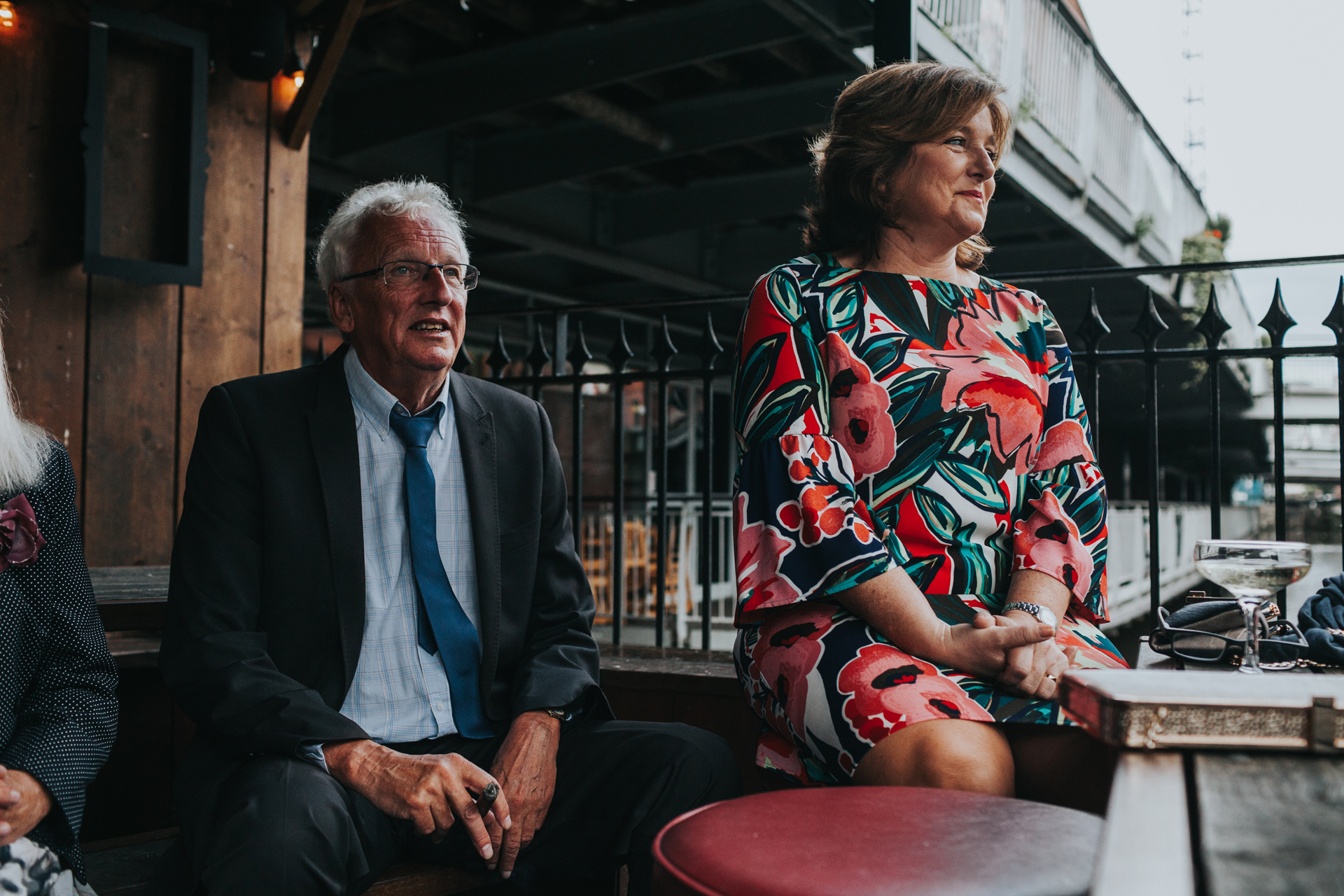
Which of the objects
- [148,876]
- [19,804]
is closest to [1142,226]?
[148,876]

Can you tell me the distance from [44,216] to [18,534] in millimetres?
2435

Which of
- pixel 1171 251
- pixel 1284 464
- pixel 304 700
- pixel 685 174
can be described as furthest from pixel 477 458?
pixel 1171 251

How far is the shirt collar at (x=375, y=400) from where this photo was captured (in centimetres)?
188

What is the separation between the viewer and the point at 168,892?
1563mm

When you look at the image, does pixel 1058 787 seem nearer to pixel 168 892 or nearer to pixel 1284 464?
pixel 168 892

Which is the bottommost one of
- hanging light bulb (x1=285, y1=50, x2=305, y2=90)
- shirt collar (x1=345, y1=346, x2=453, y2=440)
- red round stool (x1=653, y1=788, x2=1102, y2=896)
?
red round stool (x1=653, y1=788, x2=1102, y2=896)

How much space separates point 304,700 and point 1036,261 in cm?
954

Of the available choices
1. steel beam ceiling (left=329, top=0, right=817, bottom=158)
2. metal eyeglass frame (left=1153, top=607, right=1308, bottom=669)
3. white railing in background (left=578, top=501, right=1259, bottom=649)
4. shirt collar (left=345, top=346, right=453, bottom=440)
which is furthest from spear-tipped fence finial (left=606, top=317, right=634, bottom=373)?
white railing in background (left=578, top=501, right=1259, bottom=649)

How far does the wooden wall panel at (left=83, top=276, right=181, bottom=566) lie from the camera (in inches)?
139

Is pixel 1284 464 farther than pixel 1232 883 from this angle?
Yes

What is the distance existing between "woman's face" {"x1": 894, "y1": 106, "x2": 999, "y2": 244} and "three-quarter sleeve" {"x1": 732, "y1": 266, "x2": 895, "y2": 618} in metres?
0.27

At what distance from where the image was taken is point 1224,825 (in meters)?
0.64

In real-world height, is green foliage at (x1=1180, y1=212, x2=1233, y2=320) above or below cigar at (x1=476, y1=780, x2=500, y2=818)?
above

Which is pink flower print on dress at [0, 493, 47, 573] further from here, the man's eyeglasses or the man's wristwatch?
the man's wristwatch
